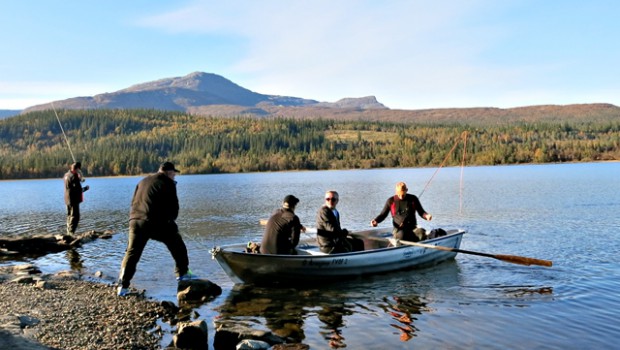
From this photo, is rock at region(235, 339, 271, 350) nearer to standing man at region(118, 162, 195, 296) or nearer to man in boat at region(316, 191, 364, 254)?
standing man at region(118, 162, 195, 296)

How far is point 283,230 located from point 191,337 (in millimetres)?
4422

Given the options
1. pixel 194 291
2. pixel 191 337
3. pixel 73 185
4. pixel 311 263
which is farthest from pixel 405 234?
pixel 73 185

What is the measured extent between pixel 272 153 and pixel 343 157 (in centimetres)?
2587

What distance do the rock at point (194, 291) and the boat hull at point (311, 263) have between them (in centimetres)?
74

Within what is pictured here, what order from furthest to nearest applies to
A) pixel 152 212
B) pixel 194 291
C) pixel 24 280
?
pixel 24 280 → pixel 194 291 → pixel 152 212

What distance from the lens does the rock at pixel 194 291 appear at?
1222 cm

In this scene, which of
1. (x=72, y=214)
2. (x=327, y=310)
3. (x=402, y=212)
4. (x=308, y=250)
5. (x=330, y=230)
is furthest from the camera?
(x=72, y=214)

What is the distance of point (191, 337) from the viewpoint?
8961mm

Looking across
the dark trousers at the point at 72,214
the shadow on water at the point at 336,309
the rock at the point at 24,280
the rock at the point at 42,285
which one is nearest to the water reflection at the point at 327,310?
the shadow on water at the point at 336,309

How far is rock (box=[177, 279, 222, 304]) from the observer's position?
12.2 m

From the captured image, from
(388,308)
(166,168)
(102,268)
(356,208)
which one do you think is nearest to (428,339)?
(388,308)

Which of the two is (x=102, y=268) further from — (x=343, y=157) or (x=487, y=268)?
(x=343, y=157)

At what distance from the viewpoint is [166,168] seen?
11336 mm

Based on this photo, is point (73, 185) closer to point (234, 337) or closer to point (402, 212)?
point (402, 212)
